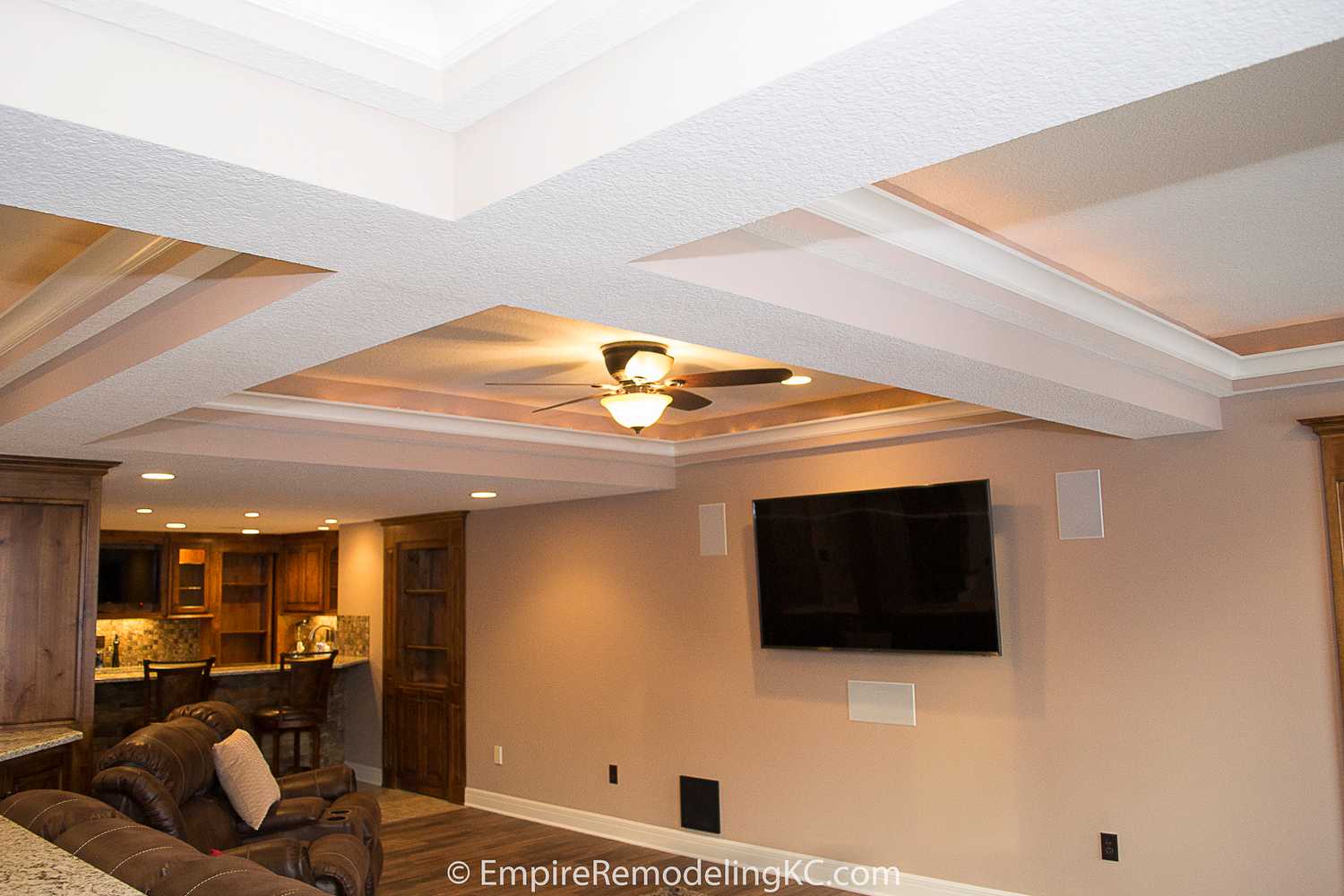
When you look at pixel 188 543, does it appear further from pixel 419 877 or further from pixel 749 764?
pixel 749 764

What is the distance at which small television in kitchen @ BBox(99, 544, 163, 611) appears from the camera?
989cm

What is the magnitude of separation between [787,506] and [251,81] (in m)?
4.49

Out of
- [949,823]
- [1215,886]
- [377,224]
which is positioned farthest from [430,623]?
[377,224]

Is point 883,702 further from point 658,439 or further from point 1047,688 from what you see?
point 658,439

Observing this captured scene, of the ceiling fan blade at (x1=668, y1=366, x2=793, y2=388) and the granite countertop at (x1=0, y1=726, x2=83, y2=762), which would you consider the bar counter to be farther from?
the ceiling fan blade at (x1=668, y1=366, x2=793, y2=388)

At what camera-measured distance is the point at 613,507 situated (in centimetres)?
703

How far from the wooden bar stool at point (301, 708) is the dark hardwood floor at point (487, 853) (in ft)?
3.84

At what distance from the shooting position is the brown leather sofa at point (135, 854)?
7.68 feet

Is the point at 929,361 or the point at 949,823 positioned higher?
the point at 929,361

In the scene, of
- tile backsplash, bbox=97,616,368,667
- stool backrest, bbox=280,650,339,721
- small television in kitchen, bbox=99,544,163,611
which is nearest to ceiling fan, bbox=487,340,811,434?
stool backrest, bbox=280,650,339,721

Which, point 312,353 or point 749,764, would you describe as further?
point 749,764

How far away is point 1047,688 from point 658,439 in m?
2.61

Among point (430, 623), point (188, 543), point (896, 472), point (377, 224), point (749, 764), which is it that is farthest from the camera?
point (188, 543)

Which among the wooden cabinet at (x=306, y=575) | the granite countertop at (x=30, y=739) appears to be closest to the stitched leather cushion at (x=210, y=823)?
the granite countertop at (x=30, y=739)
